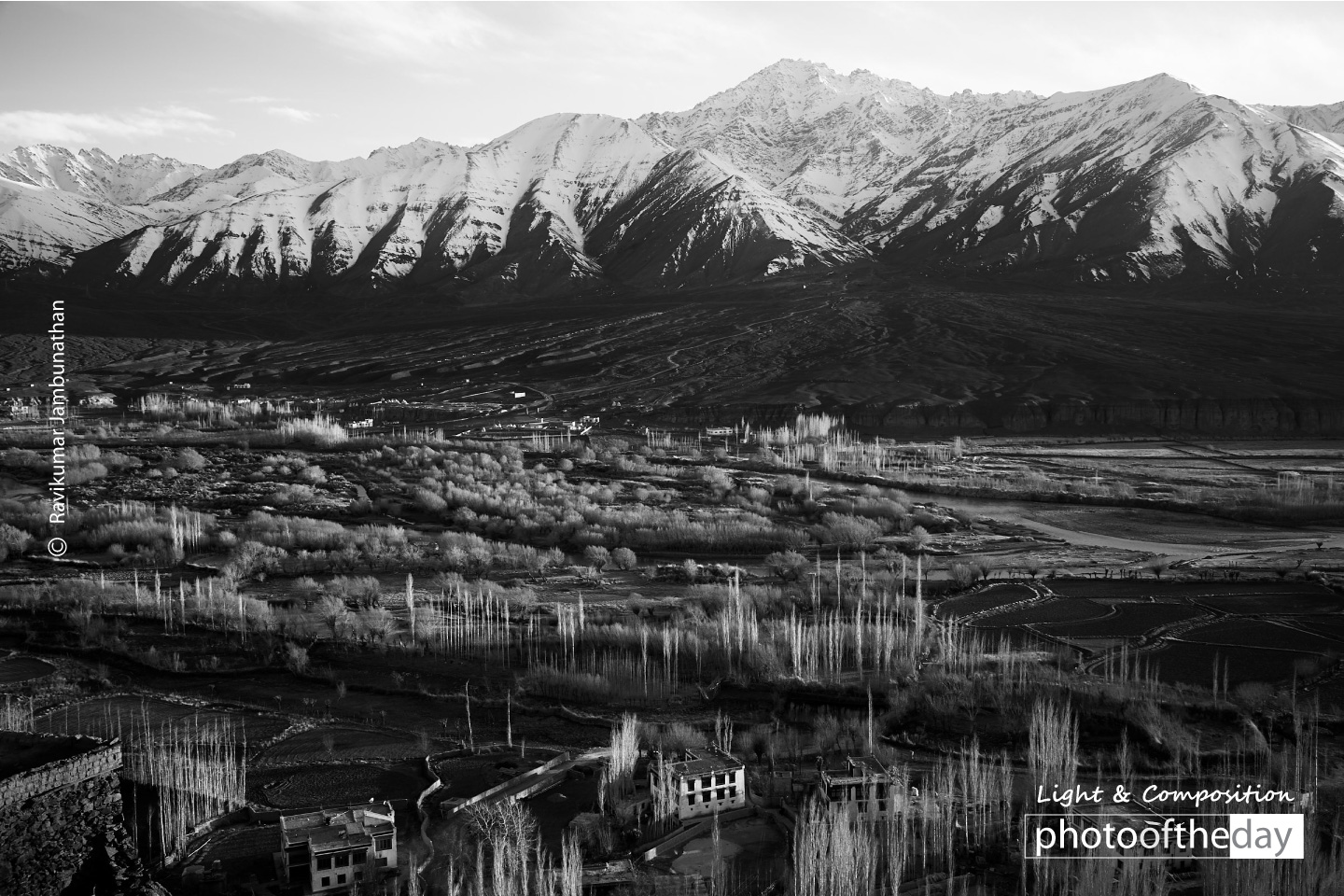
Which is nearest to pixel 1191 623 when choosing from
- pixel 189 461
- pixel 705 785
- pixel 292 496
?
pixel 705 785

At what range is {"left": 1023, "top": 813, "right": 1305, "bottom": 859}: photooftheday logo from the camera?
61.6 ft

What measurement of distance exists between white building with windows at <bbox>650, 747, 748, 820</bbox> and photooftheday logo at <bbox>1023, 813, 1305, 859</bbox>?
523cm

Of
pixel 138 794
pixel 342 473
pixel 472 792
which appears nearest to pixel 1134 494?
pixel 342 473

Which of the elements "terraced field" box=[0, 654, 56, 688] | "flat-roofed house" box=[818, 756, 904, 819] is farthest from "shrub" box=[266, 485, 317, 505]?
"flat-roofed house" box=[818, 756, 904, 819]

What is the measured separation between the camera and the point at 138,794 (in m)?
22.3

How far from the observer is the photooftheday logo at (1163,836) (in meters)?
18.8

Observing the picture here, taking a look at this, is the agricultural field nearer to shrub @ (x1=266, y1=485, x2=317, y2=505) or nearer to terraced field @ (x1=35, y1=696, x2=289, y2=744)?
terraced field @ (x1=35, y1=696, x2=289, y2=744)

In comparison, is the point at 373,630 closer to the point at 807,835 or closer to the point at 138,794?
the point at 138,794

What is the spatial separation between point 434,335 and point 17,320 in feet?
192

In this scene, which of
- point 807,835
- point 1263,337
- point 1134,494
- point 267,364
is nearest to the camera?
point 807,835

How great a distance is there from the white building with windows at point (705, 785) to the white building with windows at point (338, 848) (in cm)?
494

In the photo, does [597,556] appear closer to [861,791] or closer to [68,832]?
[861,791]

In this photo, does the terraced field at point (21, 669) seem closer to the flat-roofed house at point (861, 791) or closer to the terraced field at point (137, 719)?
the terraced field at point (137, 719)

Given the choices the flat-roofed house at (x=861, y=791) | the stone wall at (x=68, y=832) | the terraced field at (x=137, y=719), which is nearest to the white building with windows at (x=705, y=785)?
the flat-roofed house at (x=861, y=791)
